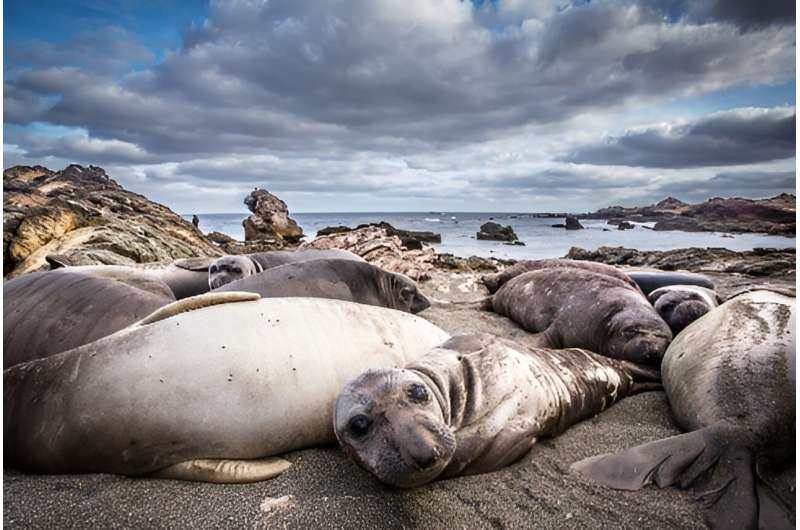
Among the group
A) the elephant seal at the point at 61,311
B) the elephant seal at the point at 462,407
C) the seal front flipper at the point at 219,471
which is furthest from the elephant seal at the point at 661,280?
the elephant seal at the point at 61,311

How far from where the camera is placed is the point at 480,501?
2.05 meters

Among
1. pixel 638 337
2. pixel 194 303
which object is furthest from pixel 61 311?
pixel 638 337

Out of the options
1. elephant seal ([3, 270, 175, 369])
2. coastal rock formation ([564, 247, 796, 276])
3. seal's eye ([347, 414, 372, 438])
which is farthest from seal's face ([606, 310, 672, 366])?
coastal rock formation ([564, 247, 796, 276])

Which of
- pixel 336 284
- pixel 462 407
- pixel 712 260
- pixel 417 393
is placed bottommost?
pixel 712 260

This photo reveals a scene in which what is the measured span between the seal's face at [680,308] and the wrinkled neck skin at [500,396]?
1.71m

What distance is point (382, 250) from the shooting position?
10.3 metres

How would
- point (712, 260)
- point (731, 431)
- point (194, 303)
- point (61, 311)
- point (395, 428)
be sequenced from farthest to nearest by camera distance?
point (712, 260), point (61, 311), point (194, 303), point (731, 431), point (395, 428)

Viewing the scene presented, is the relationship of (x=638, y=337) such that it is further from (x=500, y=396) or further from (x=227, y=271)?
(x=227, y=271)

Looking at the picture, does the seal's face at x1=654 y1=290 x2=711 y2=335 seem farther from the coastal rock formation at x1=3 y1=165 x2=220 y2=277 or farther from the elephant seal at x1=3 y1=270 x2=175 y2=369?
the coastal rock formation at x1=3 y1=165 x2=220 y2=277

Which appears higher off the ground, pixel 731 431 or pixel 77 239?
pixel 77 239

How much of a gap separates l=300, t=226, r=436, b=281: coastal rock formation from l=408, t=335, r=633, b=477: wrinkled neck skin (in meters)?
6.02

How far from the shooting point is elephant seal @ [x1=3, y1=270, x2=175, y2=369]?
10.3 feet

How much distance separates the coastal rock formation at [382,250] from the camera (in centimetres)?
927

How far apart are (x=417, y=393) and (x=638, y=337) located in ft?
8.32
